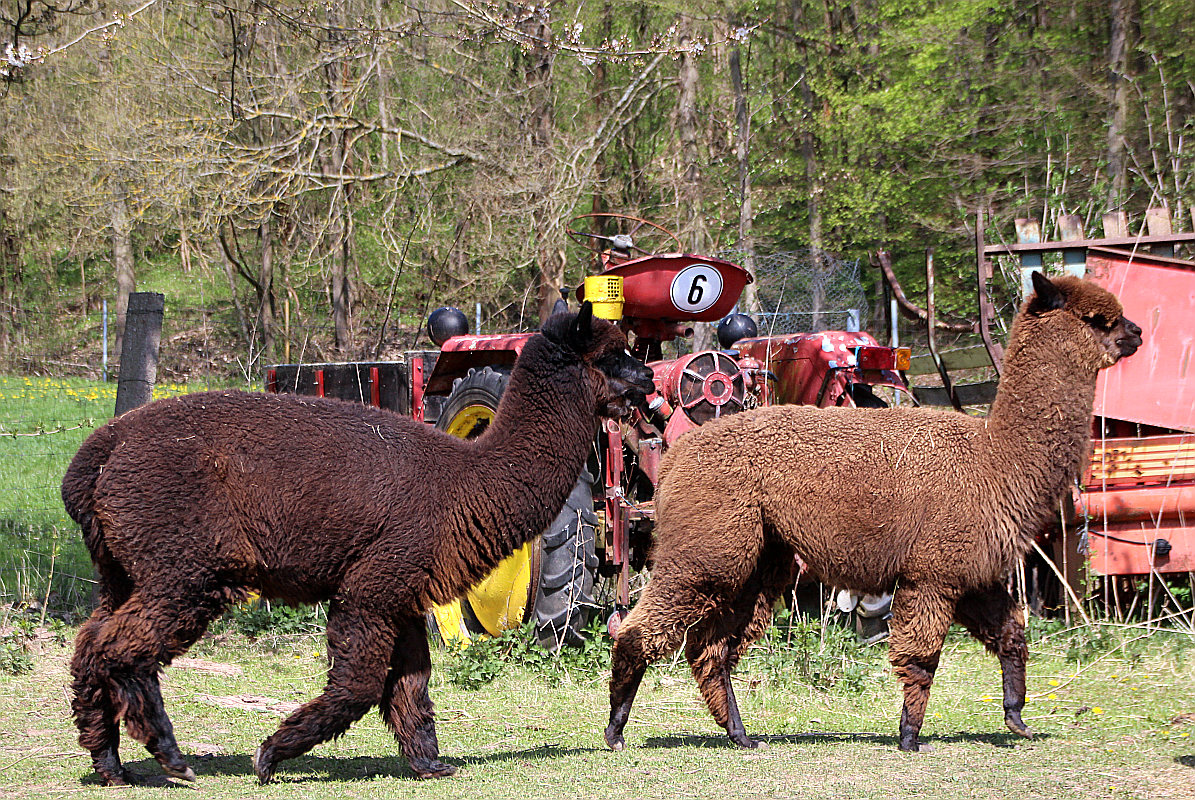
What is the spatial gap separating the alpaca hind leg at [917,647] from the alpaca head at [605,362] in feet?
5.06

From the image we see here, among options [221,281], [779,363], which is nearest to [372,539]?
[779,363]

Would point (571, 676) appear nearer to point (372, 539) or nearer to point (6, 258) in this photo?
point (372, 539)

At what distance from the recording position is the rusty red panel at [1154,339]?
738 centimetres

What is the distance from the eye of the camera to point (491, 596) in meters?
7.70

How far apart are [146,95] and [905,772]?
15214 mm

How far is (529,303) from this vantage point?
70.2 ft

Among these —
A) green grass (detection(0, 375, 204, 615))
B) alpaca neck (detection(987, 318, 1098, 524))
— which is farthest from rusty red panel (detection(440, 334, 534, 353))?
alpaca neck (detection(987, 318, 1098, 524))

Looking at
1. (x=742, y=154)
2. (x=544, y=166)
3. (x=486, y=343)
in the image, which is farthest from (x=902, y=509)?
(x=742, y=154)

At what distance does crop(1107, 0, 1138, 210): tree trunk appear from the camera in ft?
49.8

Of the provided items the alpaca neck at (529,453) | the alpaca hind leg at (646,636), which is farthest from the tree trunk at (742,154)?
the alpaca neck at (529,453)

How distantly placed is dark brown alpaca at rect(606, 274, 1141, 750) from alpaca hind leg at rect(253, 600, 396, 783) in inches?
49.1

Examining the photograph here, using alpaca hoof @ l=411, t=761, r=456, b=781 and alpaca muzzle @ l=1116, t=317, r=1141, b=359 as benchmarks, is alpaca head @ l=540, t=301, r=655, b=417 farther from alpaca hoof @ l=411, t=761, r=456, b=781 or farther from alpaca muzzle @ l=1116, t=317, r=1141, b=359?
alpaca muzzle @ l=1116, t=317, r=1141, b=359

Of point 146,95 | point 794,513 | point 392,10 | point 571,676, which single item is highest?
point 392,10

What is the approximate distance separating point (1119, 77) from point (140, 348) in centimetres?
1379
